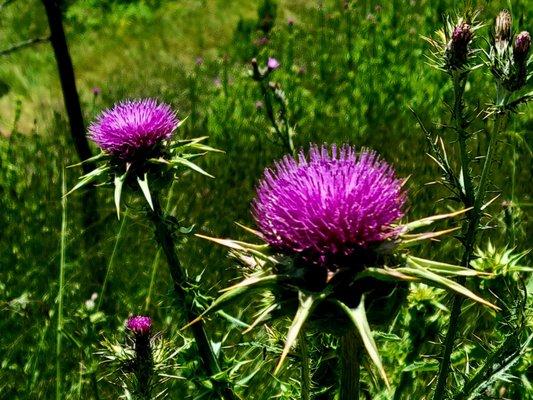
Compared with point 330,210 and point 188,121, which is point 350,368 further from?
point 188,121

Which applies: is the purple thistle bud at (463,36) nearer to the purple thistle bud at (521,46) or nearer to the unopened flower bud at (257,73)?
the purple thistle bud at (521,46)

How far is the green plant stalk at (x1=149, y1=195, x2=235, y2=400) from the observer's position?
259 cm

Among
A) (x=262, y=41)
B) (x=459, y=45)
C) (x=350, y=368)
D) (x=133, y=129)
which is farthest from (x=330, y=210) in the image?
(x=262, y=41)

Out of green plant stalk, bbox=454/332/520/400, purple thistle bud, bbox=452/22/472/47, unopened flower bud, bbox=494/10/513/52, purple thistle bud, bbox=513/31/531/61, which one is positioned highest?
purple thistle bud, bbox=452/22/472/47

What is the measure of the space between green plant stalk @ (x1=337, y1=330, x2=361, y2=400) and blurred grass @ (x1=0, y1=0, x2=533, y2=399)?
0.84m

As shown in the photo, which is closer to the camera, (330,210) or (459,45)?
(330,210)

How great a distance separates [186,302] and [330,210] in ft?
2.98

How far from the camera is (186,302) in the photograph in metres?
2.61

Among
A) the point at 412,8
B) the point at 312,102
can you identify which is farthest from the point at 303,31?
the point at 312,102

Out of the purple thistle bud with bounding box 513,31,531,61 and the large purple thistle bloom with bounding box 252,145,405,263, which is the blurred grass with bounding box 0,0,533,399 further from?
the large purple thistle bloom with bounding box 252,145,405,263

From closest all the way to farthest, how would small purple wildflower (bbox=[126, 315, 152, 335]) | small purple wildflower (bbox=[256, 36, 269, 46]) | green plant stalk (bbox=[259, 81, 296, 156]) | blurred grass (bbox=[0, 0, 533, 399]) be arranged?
1. small purple wildflower (bbox=[126, 315, 152, 335])
2. green plant stalk (bbox=[259, 81, 296, 156])
3. blurred grass (bbox=[0, 0, 533, 399])
4. small purple wildflower (bbox=[256, 36, 269, 46])

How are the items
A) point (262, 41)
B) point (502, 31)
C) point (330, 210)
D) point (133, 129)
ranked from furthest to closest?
point (262, 41) → point (133, 129) → point (502, 31) → point (330, 210)

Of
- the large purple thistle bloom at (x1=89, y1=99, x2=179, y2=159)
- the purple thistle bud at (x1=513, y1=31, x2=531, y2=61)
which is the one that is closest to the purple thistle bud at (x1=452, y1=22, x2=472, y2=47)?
the purple thistle bud at (x1=513, y1=31, x2=531, y2=61)

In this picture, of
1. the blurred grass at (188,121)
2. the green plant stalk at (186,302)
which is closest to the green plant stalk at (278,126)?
the blurred grass at (188,121)
